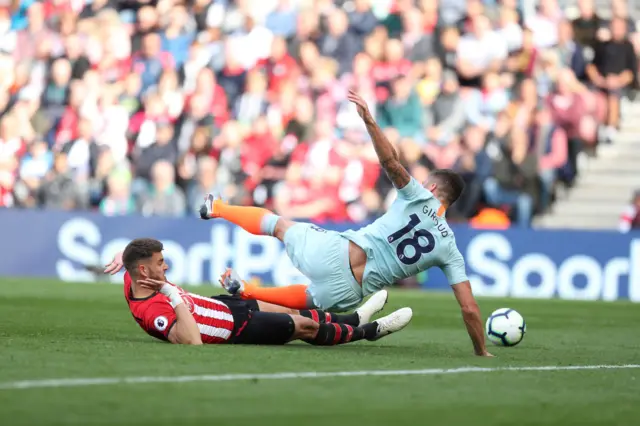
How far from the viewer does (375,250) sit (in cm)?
1080

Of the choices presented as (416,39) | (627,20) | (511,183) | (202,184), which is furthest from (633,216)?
(202,184)

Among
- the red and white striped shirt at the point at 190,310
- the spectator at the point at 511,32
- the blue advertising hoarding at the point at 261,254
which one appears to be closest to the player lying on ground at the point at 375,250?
the red and white striped shirt at the point at 190,310

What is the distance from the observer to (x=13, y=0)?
27797 mm

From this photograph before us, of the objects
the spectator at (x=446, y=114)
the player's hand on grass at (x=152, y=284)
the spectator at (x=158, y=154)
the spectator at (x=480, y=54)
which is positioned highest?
the spectator at (x=480, y=54)

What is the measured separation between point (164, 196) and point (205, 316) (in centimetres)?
1288

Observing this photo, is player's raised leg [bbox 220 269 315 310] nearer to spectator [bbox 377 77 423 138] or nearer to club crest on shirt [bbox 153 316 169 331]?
club crest on shirt [bbox 153 316 169 331]

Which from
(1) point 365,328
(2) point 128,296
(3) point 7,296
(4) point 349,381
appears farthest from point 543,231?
(4) point 349,381

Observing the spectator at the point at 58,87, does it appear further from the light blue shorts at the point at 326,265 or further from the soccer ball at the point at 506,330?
the soccer ball at the point at 506,330

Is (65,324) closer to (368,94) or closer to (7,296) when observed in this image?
(7,296)

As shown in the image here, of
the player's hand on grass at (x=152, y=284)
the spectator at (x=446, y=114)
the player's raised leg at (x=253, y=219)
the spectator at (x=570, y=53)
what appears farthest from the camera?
the spectator at (x=570, y=53)

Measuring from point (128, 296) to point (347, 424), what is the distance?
13.8ft

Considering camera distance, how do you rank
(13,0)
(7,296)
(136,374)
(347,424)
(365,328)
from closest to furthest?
(347,424), (136,374), (365,328), (7,296), (13,0)

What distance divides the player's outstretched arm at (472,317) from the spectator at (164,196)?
1292 cm

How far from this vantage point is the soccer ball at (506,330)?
1154 centimetres
